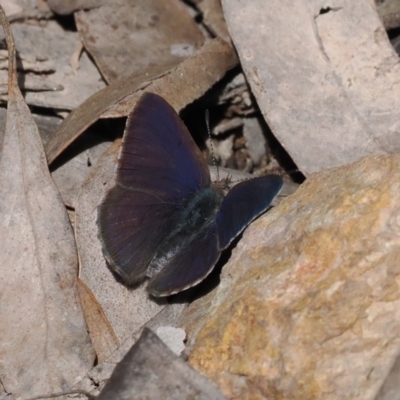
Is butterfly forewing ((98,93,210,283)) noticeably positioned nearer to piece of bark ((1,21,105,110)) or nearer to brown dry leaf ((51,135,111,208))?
brown dry leaf ((51,135,111,208))

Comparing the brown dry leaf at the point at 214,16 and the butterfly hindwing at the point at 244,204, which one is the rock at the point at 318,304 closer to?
the butterfly hindwing at the point at 244,204

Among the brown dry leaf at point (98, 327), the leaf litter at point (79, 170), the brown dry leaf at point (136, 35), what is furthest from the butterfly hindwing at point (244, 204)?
the brown dry leaf at point (136, 35)

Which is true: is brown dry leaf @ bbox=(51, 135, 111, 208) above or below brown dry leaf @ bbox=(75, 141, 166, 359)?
above

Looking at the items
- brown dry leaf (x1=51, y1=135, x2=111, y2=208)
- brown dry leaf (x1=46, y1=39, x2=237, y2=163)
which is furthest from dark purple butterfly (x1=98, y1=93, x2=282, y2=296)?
brown dry leaf (x1=51, y1=135, x2=111, y2=208)

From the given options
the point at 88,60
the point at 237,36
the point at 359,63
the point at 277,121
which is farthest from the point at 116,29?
the point at 359,63

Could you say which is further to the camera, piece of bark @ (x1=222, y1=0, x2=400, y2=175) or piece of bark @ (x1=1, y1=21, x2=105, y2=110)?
piece of bark @ (x1=1, y1=21, x2=105, y2=110)

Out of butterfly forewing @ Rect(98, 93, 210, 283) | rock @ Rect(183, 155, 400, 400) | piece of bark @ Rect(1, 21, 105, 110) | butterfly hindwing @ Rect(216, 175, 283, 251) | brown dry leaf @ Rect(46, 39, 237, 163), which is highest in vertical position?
piece of bark @ Rect(1, 21, 105, 110)

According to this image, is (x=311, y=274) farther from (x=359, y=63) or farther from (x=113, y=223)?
(x=359, y=63)
